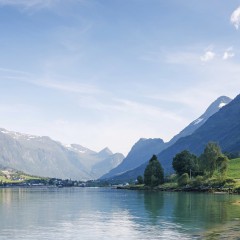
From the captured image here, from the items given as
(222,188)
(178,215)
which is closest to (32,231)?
(178,215)

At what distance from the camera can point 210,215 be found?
8450 centimetres

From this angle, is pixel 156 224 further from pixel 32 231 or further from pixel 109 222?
pixel 32 231

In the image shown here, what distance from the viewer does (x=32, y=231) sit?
6262 cm

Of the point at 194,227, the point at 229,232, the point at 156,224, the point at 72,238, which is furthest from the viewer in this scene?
the point at 156,224

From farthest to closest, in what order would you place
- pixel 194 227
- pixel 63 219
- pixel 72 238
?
1. pixel 63 219
2. pixel 194 227
3. pixel 72 238

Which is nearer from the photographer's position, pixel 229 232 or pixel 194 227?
pixel 229 232

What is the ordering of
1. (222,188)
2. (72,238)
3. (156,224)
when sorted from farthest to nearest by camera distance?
(222,188) → (156,224) → (72,238)

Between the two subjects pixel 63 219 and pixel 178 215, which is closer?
pixel 63 219

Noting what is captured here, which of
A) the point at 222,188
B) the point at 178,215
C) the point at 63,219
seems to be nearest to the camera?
the point at 63,219

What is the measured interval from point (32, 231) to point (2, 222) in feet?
A: 43.3

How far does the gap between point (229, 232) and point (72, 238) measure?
21254 mm

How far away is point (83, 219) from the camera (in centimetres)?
8025

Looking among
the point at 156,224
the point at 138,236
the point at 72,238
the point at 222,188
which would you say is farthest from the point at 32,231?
the point at 222,188

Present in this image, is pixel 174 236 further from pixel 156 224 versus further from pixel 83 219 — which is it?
pixel 83 219
